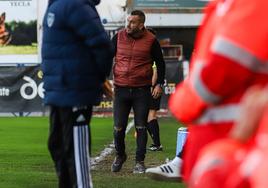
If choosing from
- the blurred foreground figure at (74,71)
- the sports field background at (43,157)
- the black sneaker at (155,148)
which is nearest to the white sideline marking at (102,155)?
the sports field background at (43,157)

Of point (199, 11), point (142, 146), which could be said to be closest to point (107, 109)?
point (199, 11)

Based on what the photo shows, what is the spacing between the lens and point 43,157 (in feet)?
32.0

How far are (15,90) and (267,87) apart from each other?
15738 millimetres

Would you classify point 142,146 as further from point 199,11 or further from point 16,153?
point 199,11

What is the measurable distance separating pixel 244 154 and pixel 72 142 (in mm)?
2612

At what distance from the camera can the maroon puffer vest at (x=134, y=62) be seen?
834 centimetres

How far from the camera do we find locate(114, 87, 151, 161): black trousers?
327 inches

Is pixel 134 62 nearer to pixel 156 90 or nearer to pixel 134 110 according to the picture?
pixel 134 110

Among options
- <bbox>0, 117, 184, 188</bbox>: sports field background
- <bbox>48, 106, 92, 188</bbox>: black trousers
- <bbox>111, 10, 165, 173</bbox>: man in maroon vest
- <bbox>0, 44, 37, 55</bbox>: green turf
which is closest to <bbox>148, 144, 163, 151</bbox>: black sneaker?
<bbox>0, 117, 184, 188</bbox>: sports field background

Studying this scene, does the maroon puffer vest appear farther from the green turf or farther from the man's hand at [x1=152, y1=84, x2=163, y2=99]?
the green turf

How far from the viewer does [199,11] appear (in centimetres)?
2330

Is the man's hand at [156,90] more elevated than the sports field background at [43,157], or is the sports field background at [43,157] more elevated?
the man's hand at [156,90]

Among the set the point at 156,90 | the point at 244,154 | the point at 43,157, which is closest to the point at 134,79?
the point at 156,90

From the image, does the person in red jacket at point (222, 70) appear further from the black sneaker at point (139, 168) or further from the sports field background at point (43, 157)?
the black sneaker at point (139, 168)
